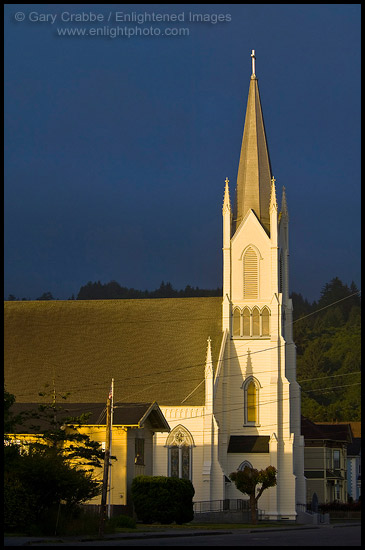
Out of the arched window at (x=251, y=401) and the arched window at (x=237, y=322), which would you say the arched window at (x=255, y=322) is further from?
the arched window at (x=251, y=401)

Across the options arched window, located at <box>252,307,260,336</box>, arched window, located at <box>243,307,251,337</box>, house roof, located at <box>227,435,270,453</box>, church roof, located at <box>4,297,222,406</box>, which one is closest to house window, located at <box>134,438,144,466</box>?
church roof, located at <box>4,297,222,406</box>

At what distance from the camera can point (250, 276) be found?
232ft

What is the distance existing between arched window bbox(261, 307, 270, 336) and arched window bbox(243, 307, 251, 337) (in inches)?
36.1

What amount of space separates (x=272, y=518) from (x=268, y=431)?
5874 mm

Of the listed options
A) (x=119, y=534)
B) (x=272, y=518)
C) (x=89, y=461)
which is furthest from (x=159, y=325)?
(x=119, y=534)

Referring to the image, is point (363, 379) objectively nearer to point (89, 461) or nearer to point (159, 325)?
point (89, 461)

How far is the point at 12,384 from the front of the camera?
7038 cm

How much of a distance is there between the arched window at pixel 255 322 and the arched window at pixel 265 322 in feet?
0.96

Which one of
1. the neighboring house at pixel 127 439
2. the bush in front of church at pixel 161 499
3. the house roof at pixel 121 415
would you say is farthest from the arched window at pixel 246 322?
the bush in front of church at pixel 161 499

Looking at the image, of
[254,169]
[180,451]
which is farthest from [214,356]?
[254,169]

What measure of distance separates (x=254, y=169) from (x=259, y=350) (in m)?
13.7

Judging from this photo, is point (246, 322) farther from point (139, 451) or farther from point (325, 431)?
point (325, 431)

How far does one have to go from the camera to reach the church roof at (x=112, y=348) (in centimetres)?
6912

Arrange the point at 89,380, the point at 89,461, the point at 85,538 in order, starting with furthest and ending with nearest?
the point at 89,380
the point at 89,461
the point at 85,538
